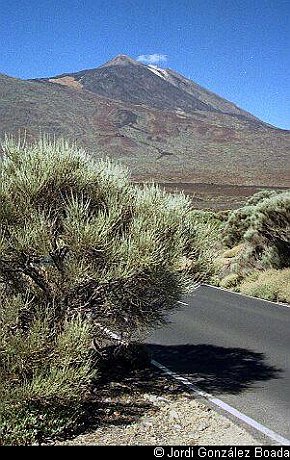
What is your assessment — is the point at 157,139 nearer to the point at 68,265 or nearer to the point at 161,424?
the point at 68,265

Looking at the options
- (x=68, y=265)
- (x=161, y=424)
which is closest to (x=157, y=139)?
(x=68, y=265)

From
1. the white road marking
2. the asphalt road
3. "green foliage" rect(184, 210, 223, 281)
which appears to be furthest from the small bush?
"green foliage" rect(184, 210, 223, 281)

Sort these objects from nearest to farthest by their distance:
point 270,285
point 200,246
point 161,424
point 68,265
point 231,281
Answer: point 161,424 < point 68,265 < point 200,246 < point 270,285 < point 231,281

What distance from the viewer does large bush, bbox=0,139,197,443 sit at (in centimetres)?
621

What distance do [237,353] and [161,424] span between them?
3479 millimetres

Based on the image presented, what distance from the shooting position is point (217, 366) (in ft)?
29.2

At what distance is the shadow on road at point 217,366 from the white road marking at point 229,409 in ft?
0.41

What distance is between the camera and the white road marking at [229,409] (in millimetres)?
5977

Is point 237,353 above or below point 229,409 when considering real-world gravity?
below

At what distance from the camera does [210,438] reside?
6109 mm

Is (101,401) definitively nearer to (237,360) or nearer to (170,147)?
(237,360)

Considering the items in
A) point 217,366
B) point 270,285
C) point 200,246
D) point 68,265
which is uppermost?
point 200,246

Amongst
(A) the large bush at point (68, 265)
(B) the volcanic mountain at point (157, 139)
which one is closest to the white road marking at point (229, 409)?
(A) the large bush at point (68, 265)

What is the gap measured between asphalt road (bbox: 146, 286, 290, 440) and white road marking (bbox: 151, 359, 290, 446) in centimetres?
9
